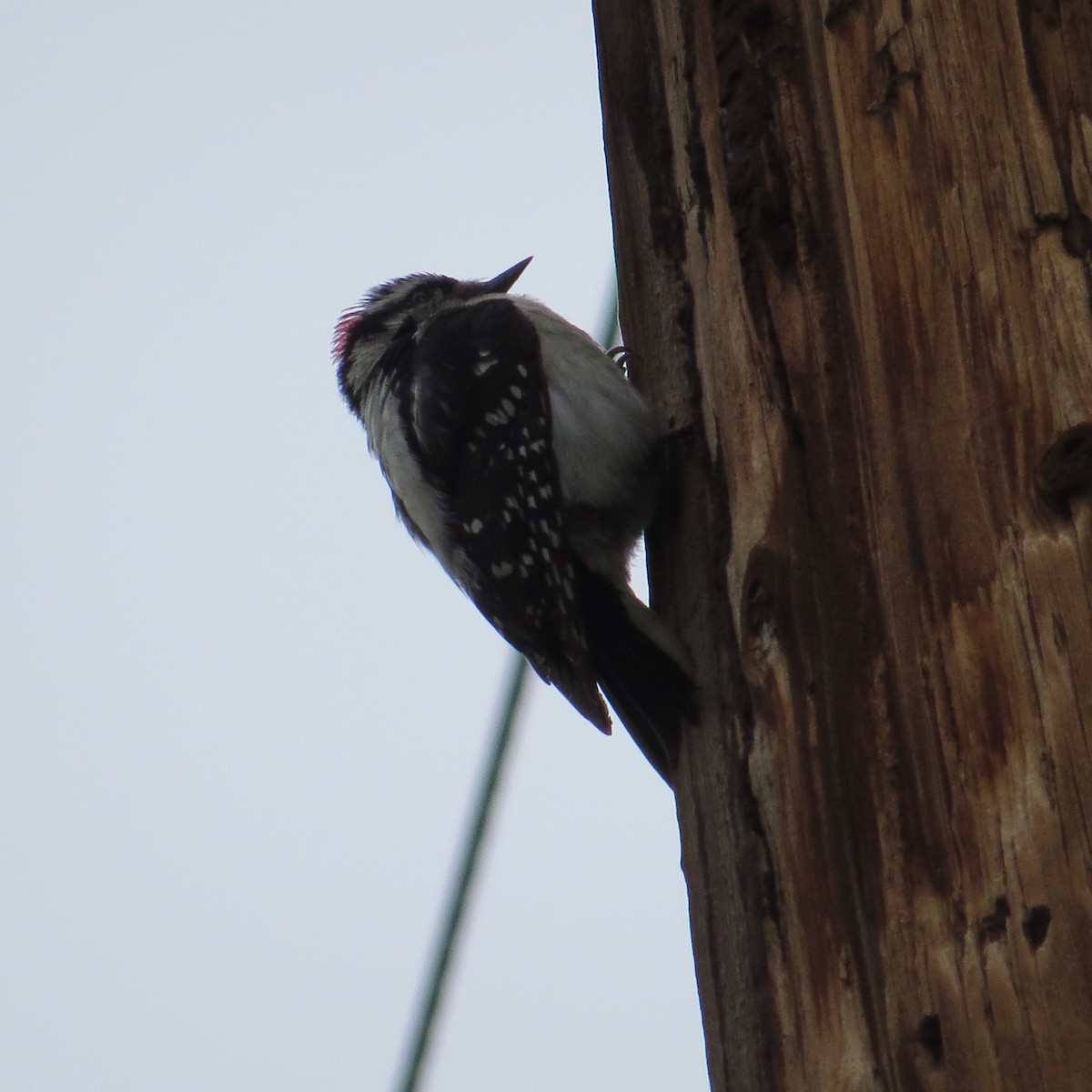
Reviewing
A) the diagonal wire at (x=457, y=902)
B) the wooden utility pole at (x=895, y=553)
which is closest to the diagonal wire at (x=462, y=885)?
the diagonal wire at (x=457, y=902)

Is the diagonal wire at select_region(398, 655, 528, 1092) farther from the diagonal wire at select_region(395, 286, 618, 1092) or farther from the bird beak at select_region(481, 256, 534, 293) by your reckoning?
the bird beak at select_region(481, 256, 534, 293)

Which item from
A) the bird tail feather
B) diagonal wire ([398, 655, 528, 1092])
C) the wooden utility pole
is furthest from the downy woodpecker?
the wooden utility pole

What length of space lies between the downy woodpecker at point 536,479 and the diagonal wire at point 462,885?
0.62 feet

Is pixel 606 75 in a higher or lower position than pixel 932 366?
higher

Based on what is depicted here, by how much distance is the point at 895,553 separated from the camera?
5.73 ft

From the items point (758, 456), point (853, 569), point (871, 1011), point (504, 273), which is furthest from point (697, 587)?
point (504, 273)

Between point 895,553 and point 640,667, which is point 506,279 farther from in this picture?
point 895,553

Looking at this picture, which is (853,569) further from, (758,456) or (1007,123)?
(1007,123)

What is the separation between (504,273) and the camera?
3867 millimetres

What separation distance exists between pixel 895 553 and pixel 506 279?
2276 mm

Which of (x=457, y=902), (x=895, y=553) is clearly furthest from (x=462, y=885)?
(x=895, y=553)

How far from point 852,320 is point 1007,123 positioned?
30cm

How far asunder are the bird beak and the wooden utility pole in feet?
5.00

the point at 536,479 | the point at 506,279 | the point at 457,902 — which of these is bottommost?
the point at 457,902
